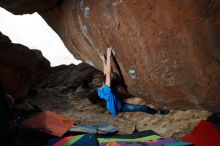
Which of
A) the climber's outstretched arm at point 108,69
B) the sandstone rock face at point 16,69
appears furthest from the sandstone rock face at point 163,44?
the sandstone rock face at point 16,69

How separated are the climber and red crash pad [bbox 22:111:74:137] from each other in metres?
1.07

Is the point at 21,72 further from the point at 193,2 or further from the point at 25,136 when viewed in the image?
the point at 193,2

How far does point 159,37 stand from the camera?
4812 millimetres

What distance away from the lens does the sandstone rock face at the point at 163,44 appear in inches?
168

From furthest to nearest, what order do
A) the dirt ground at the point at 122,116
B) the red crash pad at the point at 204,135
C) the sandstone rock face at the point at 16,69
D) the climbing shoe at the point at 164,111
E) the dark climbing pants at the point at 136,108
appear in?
the sandstone rock face at the point at 16,69
the dark climbing pants at the point at 136,108
the climbing shoe at the point at 164,111
the dirt ground at the point at 122,116
the red crash pad at the point at 204,135

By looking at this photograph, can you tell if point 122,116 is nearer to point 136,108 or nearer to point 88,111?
point 136,108

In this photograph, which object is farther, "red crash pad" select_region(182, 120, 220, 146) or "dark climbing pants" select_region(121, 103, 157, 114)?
"dark climbing pants" select_region(121, 103, 157, 114)

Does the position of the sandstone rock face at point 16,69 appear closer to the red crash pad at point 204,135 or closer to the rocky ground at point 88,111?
the rocky ground at point 88,111

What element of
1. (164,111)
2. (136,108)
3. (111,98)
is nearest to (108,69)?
(111,98)

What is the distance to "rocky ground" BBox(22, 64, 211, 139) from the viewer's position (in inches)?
221

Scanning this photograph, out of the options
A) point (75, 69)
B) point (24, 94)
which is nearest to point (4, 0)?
point (24, 94)

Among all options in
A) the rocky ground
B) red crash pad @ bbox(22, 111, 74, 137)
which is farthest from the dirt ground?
red crash pad @ bbox(22, 111, 74, 137)

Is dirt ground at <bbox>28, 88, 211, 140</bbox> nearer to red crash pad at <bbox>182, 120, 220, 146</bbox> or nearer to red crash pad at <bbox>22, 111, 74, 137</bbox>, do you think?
red crash pad at <bbox>182, 120, 220, 146</bbox>

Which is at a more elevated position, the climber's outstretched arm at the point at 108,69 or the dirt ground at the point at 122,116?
the climber's outstretched arm at the point at 108,69
